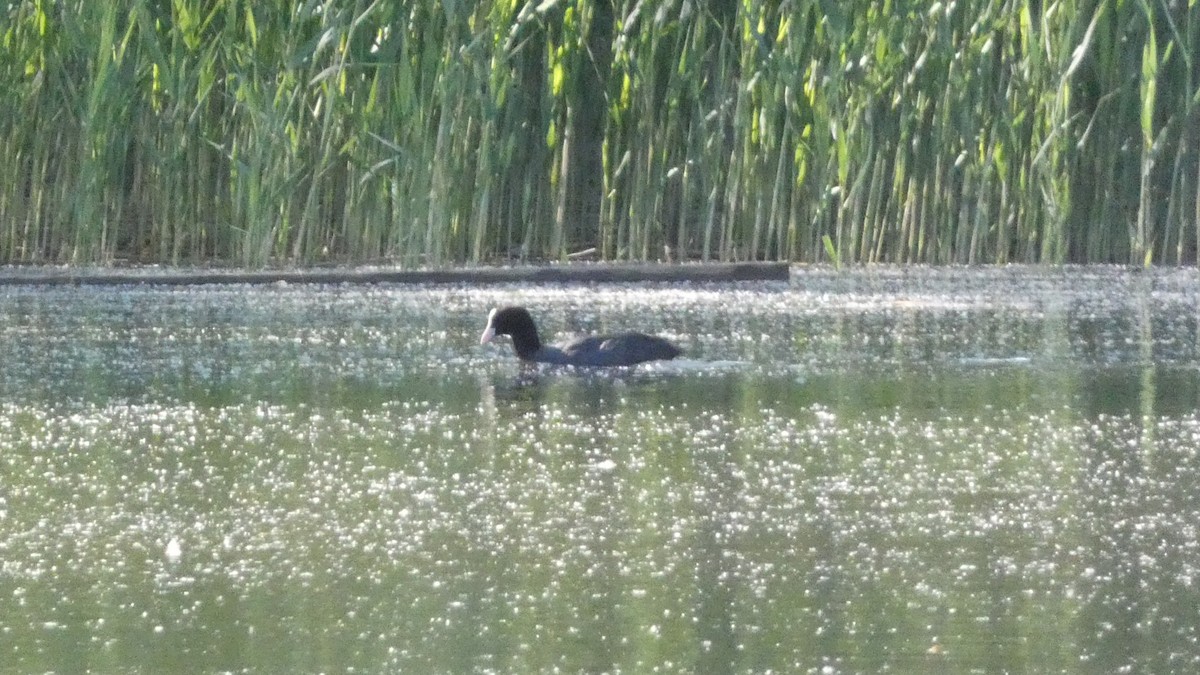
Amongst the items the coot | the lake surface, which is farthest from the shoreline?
the coot

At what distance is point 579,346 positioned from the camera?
680 cm

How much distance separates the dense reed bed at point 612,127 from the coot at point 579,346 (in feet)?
6.84

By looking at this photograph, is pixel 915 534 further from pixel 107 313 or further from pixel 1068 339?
pixel 107 313

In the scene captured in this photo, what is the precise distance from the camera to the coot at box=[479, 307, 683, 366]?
6.62 meters

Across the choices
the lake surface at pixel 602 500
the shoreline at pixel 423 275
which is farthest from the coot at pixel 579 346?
the shoreline at pixel 423 275

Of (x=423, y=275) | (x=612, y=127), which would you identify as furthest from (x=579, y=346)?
(x=612, y=127)

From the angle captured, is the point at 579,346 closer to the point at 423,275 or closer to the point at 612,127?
the point at 423,275

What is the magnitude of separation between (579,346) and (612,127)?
3.40 metres

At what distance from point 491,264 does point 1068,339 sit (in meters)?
3.50

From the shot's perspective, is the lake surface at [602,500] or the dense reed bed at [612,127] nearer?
the lake surface at [602,500]

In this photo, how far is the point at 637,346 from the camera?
21.7 feet

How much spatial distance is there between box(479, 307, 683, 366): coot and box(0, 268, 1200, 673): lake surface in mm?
73

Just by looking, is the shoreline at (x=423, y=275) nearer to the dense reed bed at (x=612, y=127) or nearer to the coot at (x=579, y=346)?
the dense reed bed at (x=612, y=127)

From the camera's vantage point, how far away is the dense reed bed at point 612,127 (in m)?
9.15
